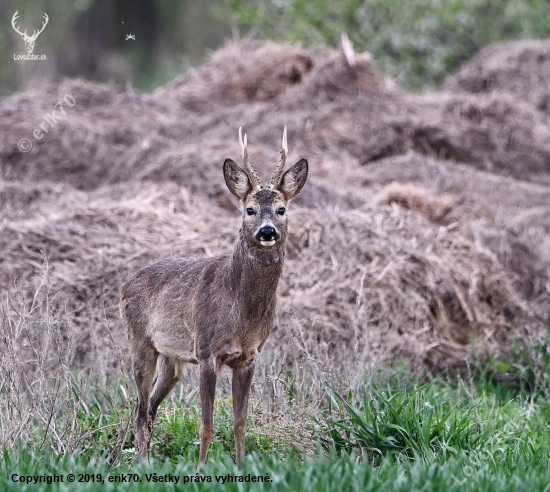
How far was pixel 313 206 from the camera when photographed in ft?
43.0

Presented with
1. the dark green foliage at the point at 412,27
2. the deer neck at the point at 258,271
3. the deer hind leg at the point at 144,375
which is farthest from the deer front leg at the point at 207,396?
the dark green foliage at the point at 412,27

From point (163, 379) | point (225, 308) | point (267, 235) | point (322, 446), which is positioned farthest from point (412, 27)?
point (267, 235)

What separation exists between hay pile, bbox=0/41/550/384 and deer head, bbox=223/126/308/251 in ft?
4.60

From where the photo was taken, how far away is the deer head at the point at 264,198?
6617 millimetres

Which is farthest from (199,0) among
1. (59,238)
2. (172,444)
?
(172,444)

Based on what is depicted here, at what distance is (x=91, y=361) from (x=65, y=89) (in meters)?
9.62

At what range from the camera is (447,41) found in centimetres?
2683

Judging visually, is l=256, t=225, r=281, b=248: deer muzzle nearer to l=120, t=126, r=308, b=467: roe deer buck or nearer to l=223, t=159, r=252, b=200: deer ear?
l=120, t=126, r=308, b=467: roe deer buck

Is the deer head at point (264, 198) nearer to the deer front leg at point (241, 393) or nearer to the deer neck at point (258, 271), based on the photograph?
the deer neck at point (258, 271)

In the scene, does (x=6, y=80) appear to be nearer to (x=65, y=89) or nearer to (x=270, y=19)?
(x=270, y=19)

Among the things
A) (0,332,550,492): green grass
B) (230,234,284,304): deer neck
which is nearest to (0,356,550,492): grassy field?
(0,332,550,492): green grass

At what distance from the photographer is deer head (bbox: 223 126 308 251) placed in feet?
21.7

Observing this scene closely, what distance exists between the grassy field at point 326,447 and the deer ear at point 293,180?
155 centimetres

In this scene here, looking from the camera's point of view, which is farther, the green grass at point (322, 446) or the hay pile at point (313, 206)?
the hay pile at point (313, 206)
